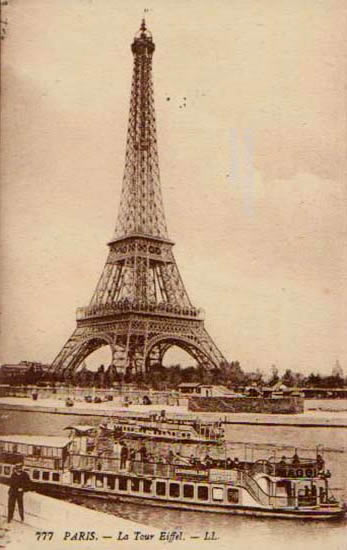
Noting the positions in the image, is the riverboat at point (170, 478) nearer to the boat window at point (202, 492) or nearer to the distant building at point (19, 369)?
the boat window at point (202, 492)

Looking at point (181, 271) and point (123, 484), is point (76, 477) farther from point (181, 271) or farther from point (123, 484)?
point (181, 271)

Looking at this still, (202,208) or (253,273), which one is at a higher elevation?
(202,208)

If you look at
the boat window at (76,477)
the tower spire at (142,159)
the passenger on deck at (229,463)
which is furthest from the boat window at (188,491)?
the tower spire at (142,159)

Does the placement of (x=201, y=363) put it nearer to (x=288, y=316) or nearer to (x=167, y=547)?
(x=288, y=316)

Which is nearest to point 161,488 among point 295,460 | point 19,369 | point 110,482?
→ point 110,482

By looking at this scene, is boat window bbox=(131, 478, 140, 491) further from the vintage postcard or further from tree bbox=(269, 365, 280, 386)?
tree bbox=(269, 365, 280, 386)

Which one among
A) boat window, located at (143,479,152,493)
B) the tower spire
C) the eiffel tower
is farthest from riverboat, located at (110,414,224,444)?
the tower spire

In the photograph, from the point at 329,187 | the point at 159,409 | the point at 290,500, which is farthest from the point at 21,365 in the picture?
the point at 329,187
